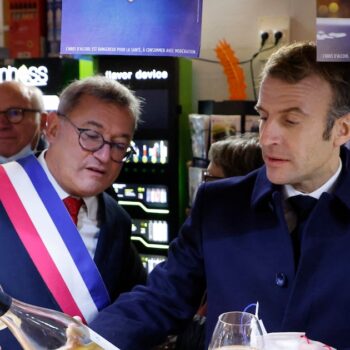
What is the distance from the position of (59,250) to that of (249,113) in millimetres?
2722

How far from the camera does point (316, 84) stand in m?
1.49

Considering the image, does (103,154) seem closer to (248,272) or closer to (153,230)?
(248,272)

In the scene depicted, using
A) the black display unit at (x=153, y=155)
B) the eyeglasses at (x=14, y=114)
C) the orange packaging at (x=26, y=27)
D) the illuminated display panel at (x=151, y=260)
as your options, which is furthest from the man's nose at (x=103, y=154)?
the orange packaging at (x=26, y=27)

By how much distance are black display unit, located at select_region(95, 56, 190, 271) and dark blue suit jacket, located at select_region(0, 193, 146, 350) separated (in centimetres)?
246

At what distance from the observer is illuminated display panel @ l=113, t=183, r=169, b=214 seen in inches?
179

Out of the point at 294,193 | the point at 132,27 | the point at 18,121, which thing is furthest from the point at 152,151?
the point at 132,27

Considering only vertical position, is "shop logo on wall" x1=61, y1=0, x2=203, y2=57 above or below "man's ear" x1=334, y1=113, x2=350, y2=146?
above

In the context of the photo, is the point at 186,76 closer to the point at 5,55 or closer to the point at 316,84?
the point at 5,55

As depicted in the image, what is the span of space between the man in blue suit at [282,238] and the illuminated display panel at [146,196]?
9.53 ft

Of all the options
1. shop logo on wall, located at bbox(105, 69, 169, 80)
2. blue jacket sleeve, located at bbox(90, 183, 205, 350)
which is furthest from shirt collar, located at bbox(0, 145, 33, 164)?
shop logo on wall, located at bbox(105, 69, 169, 80)

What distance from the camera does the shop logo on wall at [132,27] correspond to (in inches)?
52.3

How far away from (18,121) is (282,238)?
188cm

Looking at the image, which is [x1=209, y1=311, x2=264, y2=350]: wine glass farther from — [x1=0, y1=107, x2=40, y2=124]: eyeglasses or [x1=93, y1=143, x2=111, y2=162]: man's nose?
[x1=0, y1=107, x2=40, y2=124]: eyeglasses

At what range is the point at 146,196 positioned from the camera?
4598 millimetres
